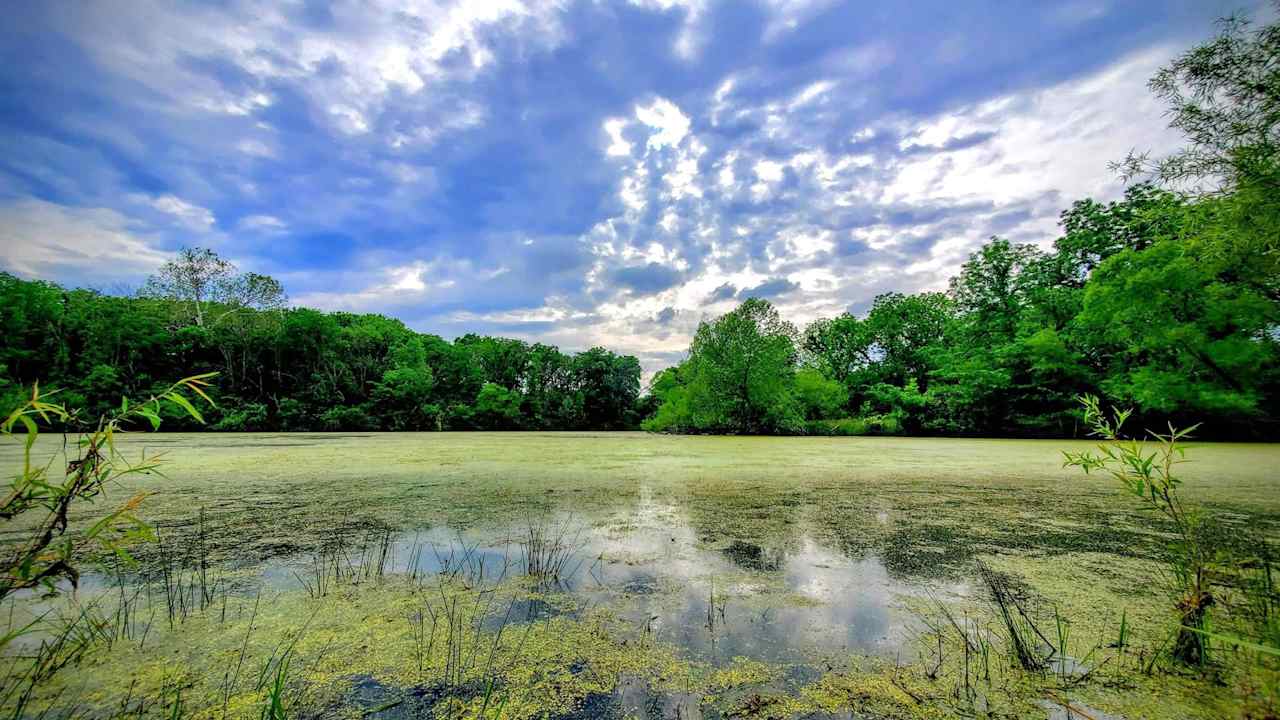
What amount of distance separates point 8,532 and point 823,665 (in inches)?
194

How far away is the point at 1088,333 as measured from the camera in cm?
1557

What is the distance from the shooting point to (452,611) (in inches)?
82.9

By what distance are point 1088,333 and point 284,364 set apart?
31722 millimetres

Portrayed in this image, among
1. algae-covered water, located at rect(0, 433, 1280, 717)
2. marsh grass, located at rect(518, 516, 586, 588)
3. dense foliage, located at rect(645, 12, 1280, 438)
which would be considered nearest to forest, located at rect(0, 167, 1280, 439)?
dense foliage, located at rect(645, 12, 1280, 438)

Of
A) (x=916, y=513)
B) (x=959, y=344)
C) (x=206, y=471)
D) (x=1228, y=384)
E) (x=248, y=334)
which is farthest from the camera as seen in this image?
(x=248, y=334)

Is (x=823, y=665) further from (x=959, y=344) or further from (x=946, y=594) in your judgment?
(x=959, y=344)

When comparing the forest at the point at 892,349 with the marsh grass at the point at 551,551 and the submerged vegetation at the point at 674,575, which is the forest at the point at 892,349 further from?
the marsh grass at the point at 551,551

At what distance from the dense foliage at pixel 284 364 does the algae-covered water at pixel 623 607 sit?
61.0ft

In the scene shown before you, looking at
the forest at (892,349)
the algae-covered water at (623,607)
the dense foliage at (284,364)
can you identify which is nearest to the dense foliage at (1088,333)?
the forest at (892,349)

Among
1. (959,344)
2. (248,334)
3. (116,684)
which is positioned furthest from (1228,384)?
(248,334)

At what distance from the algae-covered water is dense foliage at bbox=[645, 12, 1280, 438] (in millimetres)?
2994

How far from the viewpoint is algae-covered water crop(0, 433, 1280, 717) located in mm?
1521

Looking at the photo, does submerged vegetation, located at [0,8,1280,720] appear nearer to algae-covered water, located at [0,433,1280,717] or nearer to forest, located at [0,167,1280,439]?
algae-covered water, located at [0,433,1280,717]

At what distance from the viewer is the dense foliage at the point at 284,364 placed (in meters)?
19.5
